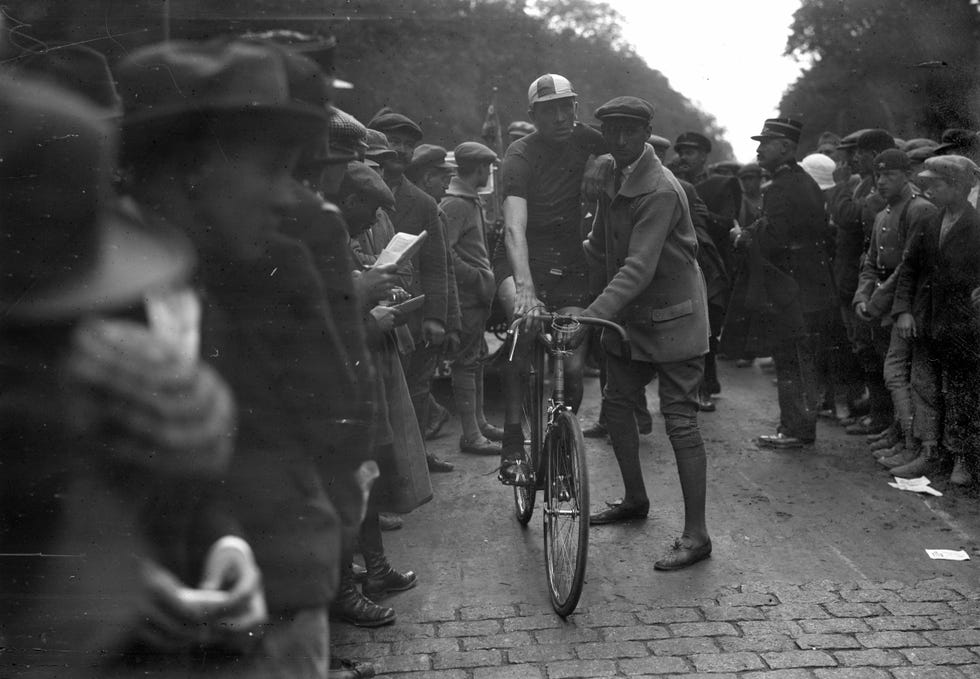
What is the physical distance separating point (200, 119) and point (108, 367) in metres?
0.54

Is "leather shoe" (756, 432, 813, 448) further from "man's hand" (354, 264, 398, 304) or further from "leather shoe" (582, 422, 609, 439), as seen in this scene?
"man's hand" (354, 264, 398, 304)

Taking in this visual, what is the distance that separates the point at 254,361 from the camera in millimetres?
2346

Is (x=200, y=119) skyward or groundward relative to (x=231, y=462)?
skyward

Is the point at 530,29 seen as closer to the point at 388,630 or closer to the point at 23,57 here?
the point at 388,630

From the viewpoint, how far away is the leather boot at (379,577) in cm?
486

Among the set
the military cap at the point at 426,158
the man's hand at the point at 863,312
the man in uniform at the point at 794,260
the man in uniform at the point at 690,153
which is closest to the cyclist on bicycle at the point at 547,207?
the military cap at the point at 426,158

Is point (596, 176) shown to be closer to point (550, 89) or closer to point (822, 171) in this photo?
point (550, 89)

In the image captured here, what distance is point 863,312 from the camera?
7723 millimetres

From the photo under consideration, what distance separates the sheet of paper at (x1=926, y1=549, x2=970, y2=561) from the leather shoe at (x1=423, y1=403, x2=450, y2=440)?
386 cm

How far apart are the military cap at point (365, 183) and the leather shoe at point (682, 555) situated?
7.21ft

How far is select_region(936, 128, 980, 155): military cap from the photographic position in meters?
7.07

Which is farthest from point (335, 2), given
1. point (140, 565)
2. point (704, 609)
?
point (704, 609)

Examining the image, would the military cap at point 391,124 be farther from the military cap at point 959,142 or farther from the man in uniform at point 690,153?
the military cap at point 959,142

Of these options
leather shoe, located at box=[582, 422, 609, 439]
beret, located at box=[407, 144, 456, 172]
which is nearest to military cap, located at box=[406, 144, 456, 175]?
beret, located at box=[407, 144, 456, 172]
